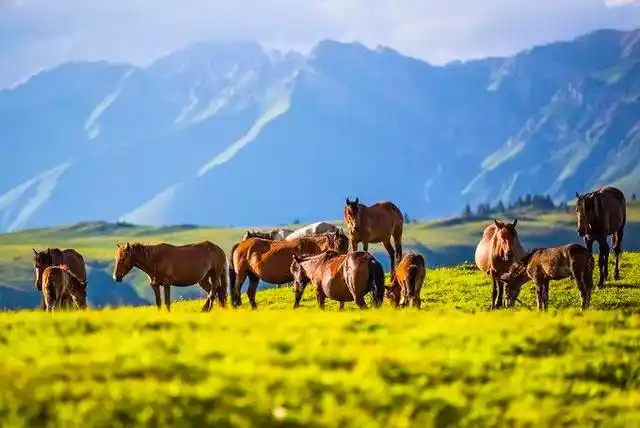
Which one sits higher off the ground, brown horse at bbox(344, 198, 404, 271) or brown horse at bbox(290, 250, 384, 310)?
brown horse at bbox(344, 198, 404, 271)

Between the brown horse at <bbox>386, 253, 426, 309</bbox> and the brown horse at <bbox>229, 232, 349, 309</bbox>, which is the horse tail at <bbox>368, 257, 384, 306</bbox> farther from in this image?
the brown horse at <bbox>229, 232, 349, 309</bbox>

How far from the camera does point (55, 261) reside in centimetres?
3884

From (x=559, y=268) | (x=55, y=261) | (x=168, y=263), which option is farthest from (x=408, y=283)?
(x=55, y=261)

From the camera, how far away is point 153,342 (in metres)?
17.4

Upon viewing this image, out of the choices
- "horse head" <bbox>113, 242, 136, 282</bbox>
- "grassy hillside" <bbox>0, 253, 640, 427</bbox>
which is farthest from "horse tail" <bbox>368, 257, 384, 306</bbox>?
"horse head" <bbox>113, 242, 136, 282</bbox>

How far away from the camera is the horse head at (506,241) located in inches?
1267

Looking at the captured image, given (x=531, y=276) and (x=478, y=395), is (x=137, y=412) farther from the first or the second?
(x=531, y=276)

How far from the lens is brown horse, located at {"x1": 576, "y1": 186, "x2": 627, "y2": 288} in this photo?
39.2m

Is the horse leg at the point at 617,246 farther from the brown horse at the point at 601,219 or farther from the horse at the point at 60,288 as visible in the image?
the horse at the point at 60,288

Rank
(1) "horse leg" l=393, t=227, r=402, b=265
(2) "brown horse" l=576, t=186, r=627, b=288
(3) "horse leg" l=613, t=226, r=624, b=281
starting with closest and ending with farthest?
(2) "brown horse" l=576, t=186, r=627, b=288, (3) "horse leg" l=613, t=226, r=624, b=281, (1) "horse leg" l=393, t=227, r=402, b=265

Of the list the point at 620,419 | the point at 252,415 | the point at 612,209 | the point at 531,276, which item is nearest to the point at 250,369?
the point at 252,415

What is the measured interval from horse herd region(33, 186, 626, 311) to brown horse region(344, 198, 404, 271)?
12.6ft

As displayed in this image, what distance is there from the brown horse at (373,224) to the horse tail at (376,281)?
1306cm

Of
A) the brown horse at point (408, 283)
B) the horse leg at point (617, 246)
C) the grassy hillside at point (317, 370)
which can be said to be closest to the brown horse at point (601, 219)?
the horse leg at point (617, 246)
